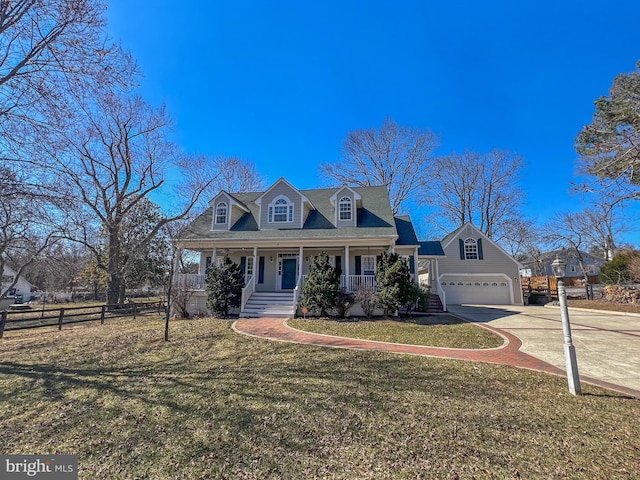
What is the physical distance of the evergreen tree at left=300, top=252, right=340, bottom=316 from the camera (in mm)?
12430

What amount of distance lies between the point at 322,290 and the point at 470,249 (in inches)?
514

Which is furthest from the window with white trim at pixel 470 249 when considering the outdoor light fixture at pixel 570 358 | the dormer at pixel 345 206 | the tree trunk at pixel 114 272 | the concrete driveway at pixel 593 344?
the tree trunk at pixel 114 272

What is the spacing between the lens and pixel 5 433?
12.3 feet

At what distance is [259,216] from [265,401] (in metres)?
13.2

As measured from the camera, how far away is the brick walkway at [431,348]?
6289mm

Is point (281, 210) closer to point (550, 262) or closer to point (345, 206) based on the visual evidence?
point (345, 206)

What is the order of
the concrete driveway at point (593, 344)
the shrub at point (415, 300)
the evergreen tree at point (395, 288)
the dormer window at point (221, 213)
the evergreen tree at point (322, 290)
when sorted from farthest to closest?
1. the dormer window at point (221, 213)
2. the shrub at point (415, 300)
3. the evergreen tree at point (322, 290)
4. the evergreen tree at point (395, 288)
5. the concrete driveway at point (593, 344)

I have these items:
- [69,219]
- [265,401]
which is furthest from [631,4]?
[69,219]

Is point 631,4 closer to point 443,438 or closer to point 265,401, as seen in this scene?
point 443,438

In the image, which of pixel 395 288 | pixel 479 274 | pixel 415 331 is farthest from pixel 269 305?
pixel 479 274

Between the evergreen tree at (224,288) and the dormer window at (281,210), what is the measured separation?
13.3 feet

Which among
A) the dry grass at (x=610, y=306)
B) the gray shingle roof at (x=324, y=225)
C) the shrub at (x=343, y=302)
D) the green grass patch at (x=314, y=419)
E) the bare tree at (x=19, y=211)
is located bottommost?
the green grass patch at (x=314, y=419)

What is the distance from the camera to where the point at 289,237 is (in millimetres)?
14773

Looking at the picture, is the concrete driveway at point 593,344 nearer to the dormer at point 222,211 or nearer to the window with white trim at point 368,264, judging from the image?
the window with white trim at point 368,264
